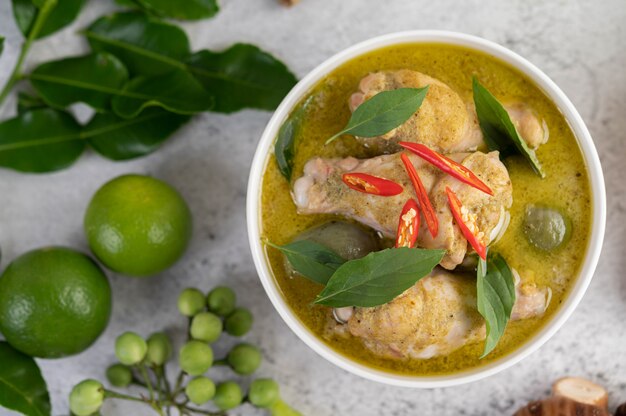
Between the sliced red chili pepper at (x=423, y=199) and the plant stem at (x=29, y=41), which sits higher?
the sliced red chili pepper at (x=423, y=199)

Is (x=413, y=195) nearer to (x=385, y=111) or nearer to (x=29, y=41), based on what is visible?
(x=385, y=111)

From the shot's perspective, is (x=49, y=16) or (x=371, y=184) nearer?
(x=371, y=184)

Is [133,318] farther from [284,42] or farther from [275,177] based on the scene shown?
[284,42]

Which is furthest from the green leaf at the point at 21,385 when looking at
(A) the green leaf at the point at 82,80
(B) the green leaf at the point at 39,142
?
(A) the green leaf at the point at 82,80

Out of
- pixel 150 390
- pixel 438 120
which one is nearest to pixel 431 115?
pixel 438 120

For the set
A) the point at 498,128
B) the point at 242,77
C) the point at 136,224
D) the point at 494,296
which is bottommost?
the point at 136,224

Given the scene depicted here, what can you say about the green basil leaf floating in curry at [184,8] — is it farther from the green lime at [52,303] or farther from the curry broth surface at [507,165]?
the green lime at [52,303]

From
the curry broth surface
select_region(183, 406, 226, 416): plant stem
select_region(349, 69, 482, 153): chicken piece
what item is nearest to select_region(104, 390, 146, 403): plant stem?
select_region(183, 406, 226, 416): plant stem
